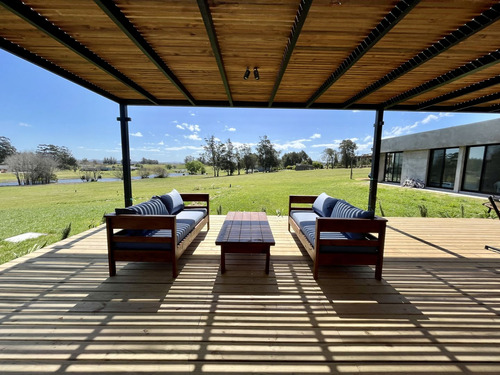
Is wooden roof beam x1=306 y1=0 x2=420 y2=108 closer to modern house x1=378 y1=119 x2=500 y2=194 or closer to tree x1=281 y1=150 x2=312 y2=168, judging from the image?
modern house x1=378 y1=119 x2=500 y2=194

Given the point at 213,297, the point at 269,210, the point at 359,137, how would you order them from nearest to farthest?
the point at 213,297, the point at 269,210, the point at 359,137

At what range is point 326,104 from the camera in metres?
Result: 4.37

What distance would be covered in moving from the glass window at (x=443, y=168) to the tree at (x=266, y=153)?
95.8 feet

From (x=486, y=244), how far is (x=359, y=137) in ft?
126

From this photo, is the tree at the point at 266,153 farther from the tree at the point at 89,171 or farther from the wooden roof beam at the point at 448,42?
the wooden roof beam at the point at 448,42

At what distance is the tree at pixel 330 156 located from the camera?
129ft

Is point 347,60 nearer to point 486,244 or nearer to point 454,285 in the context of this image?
point 454,285

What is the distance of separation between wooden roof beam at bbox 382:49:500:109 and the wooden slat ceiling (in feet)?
0.04

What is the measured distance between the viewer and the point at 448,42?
7.18 ft

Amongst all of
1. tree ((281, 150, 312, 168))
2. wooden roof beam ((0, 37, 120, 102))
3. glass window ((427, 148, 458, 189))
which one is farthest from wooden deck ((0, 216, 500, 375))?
tree ((281, 150, 312, 168))

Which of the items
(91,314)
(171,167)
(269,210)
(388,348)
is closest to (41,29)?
(91,314)

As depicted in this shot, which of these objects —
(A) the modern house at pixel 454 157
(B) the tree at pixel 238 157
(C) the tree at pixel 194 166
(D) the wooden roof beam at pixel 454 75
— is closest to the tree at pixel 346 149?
(B) the tree at pixel 238 157

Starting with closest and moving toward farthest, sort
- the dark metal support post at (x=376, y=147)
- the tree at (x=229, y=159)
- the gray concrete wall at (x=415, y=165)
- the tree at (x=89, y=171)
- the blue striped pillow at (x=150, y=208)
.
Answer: the blue striped pillow at (x=150, y=208) < the dark metal support post at (x=376, y=147) < the gray concrete wall at (x=415, y=165) < the tree at (x=89, y=171) < the tree at (x=229, y=159)

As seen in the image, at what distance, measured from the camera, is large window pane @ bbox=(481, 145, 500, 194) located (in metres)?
7.98
